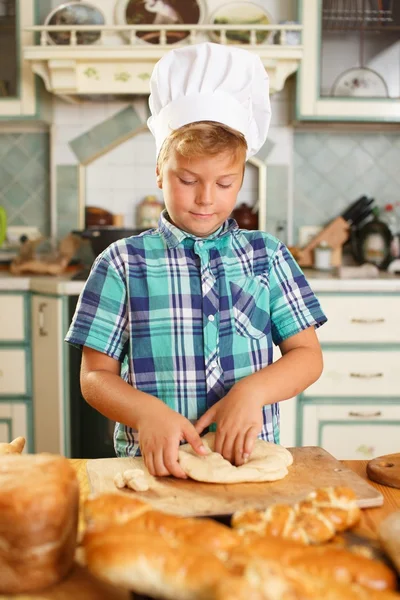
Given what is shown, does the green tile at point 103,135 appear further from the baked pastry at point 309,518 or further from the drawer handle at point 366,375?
the baked pastry at point 309,518

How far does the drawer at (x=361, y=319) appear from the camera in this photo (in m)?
2.41

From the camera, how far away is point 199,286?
1146 millimetres

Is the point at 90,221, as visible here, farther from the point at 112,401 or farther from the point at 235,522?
the point at 235,522

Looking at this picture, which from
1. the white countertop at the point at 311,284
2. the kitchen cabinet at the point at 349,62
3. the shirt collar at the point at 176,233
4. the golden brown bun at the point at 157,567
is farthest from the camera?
the kitchen cabinet at the point at 349,62

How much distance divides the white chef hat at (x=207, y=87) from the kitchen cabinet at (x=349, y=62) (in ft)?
5.28

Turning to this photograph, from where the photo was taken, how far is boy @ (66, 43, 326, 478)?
1049 mm

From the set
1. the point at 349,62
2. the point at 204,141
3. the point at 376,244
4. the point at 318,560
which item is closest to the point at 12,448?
the point at 318,560

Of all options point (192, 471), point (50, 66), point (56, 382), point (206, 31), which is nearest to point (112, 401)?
point (192, 471)

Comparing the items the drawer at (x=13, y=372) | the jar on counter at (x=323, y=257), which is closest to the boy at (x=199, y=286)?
the drawer at (x=13, y=372)

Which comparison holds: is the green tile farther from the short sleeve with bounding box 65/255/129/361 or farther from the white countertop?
the short sleeve with bounding box 65/255/129/361

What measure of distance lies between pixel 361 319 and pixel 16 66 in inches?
63.1

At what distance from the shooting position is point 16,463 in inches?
24.3

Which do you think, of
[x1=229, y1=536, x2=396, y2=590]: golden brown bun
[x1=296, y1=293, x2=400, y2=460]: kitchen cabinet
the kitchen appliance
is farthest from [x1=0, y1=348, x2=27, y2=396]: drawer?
[x1=229, y1=536, x2=396, y2=590]: golden brown bun

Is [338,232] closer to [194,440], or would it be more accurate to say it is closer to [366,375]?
[366,375]
